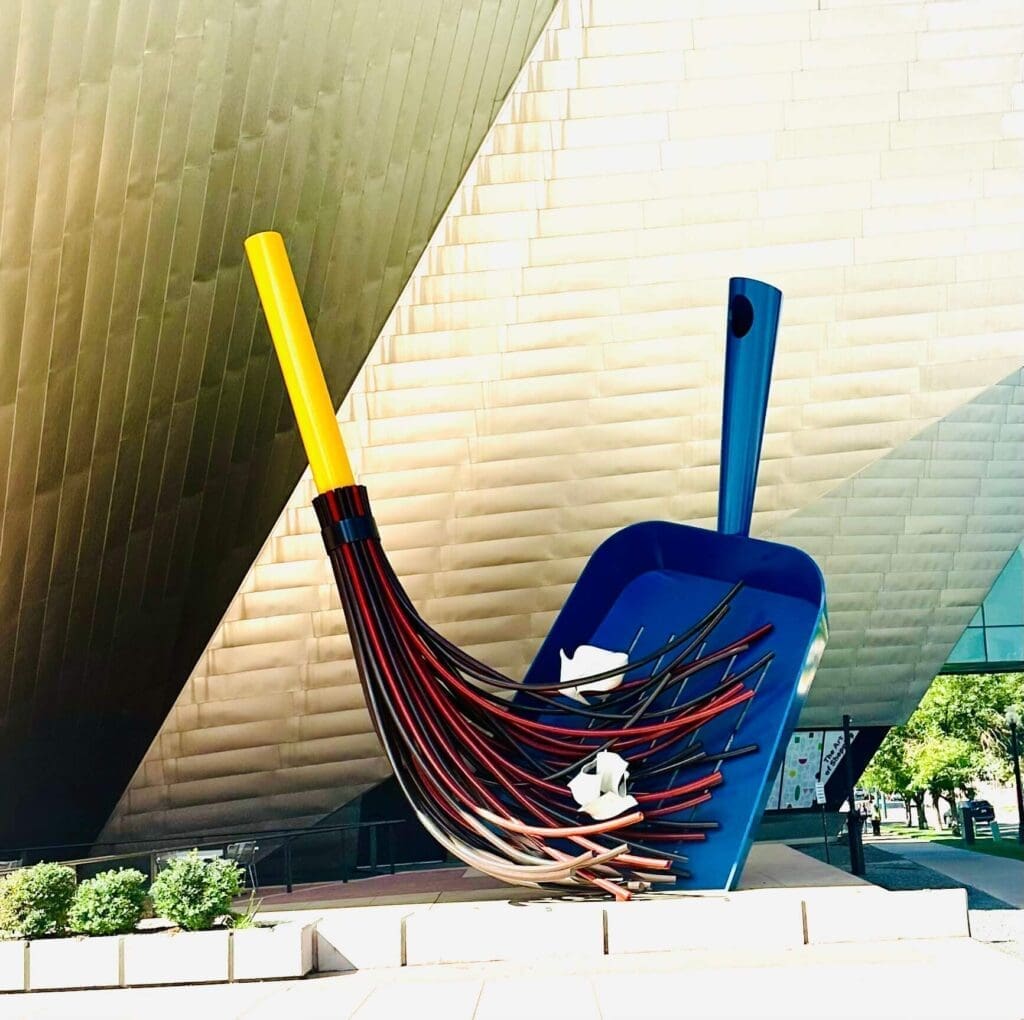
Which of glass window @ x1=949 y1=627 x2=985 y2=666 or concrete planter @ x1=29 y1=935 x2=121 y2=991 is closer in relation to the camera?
concrete planter @ x1=29 y1=935 x2=121 y2=991

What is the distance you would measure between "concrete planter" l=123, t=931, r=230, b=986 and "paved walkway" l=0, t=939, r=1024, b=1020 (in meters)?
0.06

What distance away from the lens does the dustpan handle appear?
8.16 m

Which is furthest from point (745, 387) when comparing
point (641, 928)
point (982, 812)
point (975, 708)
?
point (975, 708)

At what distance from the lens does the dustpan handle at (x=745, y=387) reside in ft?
26.8

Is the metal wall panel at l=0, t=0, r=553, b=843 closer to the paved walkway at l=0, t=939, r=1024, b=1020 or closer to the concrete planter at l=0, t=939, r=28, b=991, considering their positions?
the concrete planter at l=0, t=939, r=28, b=991

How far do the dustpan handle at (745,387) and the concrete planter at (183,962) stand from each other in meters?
4.02

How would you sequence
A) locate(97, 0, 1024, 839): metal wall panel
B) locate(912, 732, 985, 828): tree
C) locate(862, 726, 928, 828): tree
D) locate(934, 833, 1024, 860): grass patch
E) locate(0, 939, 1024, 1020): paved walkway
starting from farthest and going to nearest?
locate(862, 726, 928, 828): tree, locate(912, 732, 985, 828): tree, locate(934, 833, 1024, 860): grass patch, locate(97, 0, 1024, 839): metal wall panel, locate(0, 939, 1024, 1020): paved walkway

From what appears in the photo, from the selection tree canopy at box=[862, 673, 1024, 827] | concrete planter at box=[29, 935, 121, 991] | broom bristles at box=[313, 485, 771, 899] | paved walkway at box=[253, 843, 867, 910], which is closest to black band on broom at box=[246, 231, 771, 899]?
broom bristles at box=[313, 485, 771, 899]

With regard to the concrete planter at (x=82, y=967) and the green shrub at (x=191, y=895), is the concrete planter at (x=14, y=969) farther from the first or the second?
the green shrub at (x=191, y=895)

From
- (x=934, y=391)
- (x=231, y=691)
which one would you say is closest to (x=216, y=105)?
(x=231, y=691)

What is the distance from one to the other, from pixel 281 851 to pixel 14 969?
5.08 m

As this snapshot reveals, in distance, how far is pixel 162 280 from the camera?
27.2ft

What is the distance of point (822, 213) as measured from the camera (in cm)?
1020

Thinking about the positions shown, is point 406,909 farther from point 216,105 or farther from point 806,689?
point 216,105
